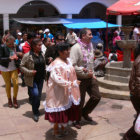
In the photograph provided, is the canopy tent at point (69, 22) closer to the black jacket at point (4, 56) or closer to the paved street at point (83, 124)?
the black jacket at point (4, 56)

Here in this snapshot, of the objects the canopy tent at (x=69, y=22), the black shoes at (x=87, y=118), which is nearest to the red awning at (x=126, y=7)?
the canopy tent at (x=69, y=22)

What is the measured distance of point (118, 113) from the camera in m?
5.02

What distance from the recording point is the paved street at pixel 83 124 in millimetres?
3988

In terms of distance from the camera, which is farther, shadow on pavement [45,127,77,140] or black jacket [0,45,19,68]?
black jacket [0,45,19,68]

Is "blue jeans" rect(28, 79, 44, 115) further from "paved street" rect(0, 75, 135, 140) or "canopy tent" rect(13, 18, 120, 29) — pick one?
"canopy tent" rect(13, 18, 120, 29)

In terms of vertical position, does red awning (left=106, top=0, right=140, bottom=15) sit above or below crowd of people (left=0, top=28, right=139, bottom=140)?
above

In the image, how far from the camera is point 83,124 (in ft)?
14.5

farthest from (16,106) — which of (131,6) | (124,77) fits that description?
(131,6)

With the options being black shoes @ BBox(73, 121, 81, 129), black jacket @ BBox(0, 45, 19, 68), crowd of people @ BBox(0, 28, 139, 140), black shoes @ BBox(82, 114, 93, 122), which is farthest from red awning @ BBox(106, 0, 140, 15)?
black shoes @ BBox(73, 121, 81, 129)

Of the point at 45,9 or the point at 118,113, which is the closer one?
the point at 118,113

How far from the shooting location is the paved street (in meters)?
3.99

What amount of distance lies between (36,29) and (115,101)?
1120 centimetres

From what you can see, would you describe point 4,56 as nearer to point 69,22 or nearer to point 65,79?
point 65,79

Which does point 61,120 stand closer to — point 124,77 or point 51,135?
point 51,135
